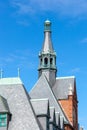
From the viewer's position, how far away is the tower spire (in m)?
85.5

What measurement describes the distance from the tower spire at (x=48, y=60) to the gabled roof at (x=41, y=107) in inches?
1090

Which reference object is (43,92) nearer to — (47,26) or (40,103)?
(47,26)

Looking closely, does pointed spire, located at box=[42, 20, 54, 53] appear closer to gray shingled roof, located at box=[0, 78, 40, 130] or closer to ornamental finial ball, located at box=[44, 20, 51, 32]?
ornamental finial ball, located at box=[44, 20, 51, 32]

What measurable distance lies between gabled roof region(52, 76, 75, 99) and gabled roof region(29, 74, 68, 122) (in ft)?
10.8

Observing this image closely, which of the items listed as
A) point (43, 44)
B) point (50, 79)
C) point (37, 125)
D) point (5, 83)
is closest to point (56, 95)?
point (50, 79)

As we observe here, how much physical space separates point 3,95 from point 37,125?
288 inches

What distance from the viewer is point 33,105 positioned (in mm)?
56656

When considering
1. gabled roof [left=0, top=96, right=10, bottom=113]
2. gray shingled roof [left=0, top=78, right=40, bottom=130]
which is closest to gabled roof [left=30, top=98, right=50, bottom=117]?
gray shingled roof [left=0, top=78, right=40, bottom=130]

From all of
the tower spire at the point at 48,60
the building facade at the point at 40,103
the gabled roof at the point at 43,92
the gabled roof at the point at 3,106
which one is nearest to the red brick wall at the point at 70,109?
the building facade at the point at 40,103

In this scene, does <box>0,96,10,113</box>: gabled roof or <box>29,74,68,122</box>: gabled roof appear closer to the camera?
<box>0,96,10,113</box>: gabled roof

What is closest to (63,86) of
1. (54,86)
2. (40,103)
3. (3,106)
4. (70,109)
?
(54,86)

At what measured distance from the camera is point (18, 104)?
5550 centimetres

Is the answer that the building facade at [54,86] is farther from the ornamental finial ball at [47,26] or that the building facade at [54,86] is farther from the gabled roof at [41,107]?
the gabled roof at [41,107]

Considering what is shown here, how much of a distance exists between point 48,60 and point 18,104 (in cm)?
3192
